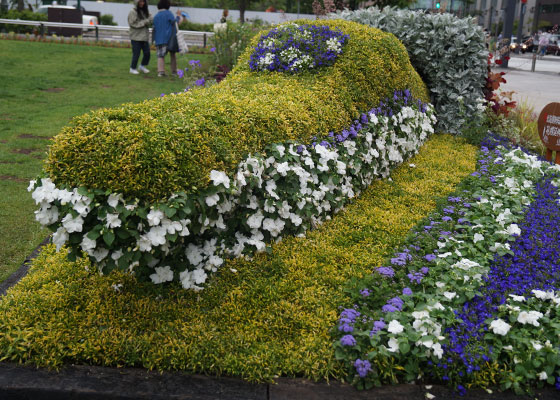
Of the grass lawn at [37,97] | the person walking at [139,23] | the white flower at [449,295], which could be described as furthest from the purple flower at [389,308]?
the person walking at [139,23]

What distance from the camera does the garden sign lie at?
6660 mm

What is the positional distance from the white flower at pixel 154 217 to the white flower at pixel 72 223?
381mm

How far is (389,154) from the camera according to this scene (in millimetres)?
6004

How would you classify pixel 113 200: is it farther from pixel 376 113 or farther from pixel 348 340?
pixel 376 113

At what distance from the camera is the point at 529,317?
10.2 feet

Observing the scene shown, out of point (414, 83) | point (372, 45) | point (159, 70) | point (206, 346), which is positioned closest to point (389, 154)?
point (372, 45)

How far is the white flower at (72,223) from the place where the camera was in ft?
9.48

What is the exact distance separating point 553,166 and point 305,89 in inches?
137

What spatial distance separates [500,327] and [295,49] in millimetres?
3895

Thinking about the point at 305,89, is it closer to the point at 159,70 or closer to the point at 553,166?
the point at 553,166

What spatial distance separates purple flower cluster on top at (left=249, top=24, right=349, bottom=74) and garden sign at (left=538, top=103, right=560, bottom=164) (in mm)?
2875

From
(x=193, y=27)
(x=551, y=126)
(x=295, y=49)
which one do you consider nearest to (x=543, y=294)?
(x=295, y=49)

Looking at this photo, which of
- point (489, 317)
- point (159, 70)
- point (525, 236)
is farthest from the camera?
point (159, 70)

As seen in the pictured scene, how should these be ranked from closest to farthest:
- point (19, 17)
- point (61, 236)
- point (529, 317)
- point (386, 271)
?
point (61, 236) < point (529, 317) < point (386, 271) < point (19, 17)
